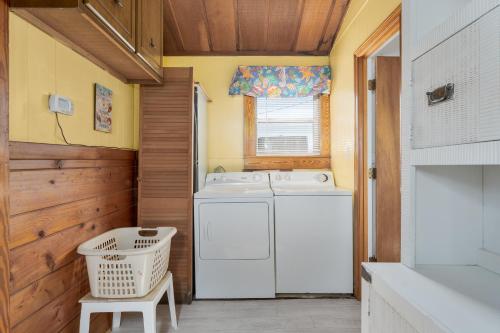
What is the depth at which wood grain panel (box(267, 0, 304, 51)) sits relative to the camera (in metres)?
2.67

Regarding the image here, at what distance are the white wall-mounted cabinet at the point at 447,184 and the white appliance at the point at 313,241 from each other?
153cm

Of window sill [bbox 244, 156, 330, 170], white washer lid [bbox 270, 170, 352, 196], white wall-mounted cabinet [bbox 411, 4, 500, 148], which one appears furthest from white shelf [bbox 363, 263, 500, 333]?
window sill [bbox 244, 156, 330, 170]

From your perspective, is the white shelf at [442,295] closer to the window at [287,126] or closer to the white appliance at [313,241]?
the white appliance at [313,241]

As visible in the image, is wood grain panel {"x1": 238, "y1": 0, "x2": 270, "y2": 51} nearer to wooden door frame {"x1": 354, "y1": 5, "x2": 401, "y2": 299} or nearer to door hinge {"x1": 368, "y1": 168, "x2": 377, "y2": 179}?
wooden door frame {"x1": 354, "y1": 5, "x2": 401, "y2": 299}

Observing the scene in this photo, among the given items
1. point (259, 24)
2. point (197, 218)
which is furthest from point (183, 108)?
point (259, 24)

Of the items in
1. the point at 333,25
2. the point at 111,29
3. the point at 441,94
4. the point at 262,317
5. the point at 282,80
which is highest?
the point at 333,25

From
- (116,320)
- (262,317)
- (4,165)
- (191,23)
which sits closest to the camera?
(4,165)

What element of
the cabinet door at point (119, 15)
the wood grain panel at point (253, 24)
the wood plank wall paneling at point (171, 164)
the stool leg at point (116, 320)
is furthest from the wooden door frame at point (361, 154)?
the stool leg at point (116, 320)

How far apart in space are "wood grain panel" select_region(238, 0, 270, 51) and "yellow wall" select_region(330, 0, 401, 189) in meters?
0.70

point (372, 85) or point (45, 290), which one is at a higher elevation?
point (372, 85)

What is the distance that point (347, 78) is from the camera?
2.67 m

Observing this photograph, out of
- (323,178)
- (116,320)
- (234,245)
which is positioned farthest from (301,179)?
(116,320)

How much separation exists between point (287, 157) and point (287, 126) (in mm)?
328

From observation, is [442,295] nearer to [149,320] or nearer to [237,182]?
[149,320]
